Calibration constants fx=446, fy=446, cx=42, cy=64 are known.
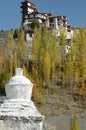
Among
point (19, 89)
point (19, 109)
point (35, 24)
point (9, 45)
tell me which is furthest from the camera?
point (35, 24)

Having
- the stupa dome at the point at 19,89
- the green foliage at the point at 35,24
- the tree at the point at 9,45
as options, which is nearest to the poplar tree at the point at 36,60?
the tree at the point at 9,45

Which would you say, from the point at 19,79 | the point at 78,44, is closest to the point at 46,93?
the point at 78,44

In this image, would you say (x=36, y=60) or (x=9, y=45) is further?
(x=9, y=45)

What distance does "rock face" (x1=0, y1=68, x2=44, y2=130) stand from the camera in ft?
21.3

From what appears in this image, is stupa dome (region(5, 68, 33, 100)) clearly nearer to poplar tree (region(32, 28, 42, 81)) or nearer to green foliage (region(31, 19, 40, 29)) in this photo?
poplar tree (region(32, 28, 42, 81))

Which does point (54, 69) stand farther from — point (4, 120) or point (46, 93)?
point (4, 120)

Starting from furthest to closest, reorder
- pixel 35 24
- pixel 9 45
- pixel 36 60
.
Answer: pixel 35 24 < pixel 9 45 < pixel 36 60

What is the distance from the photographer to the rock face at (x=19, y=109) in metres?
6.48

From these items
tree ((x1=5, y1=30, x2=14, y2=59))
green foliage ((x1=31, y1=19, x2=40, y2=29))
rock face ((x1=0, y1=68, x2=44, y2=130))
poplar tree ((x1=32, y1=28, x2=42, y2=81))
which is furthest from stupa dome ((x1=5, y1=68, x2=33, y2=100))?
green foliage ((x1=31, y1=19, x2=40, y2=29))

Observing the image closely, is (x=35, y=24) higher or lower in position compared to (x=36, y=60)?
higher

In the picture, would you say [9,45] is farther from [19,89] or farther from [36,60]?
[19,89]

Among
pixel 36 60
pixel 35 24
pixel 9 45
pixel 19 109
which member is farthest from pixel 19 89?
pixel 35 24

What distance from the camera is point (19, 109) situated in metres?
6.71

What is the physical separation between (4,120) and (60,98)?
1568 inches
